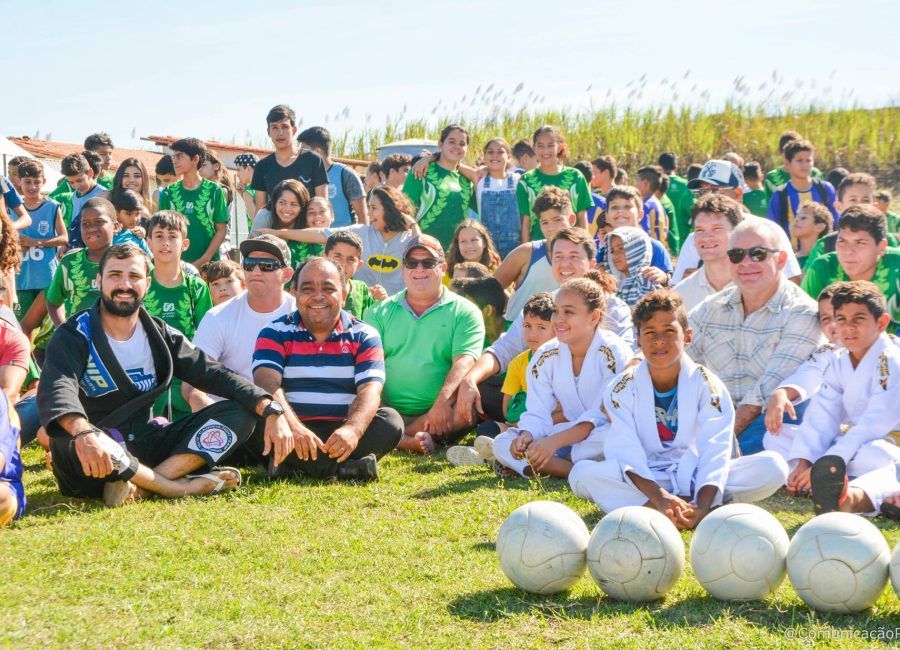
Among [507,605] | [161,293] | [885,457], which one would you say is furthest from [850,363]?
[161,293]

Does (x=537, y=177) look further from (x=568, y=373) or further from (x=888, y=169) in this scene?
(x=888, y=169)

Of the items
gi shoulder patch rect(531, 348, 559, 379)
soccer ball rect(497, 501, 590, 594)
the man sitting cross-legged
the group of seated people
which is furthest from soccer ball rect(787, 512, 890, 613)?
the man sitting cross-legged

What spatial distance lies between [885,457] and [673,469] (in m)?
1.31

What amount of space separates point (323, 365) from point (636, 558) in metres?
3.34

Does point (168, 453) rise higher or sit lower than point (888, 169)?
lower

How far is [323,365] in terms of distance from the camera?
7.03m

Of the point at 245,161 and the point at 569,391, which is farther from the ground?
the point at 245,161

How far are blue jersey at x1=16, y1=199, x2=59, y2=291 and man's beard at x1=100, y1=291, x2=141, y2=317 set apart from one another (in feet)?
15.9

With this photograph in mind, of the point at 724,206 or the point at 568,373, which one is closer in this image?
the point at 568,373

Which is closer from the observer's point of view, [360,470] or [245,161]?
[360,470]

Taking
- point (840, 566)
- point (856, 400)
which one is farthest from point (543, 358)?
point (840, 566)

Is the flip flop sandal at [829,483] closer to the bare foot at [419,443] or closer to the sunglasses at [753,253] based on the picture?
the sunglasses at [753,253]

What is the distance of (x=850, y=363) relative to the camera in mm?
6250

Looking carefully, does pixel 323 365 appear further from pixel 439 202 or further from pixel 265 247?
pixel 439 202
